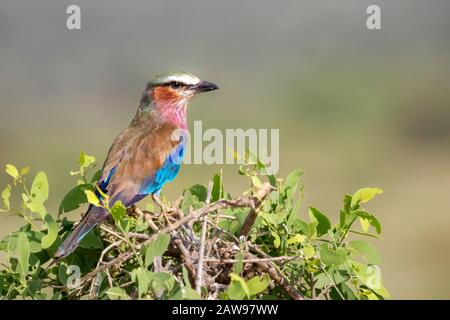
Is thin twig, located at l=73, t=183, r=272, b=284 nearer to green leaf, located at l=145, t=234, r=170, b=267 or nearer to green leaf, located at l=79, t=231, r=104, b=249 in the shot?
green leaf, located at l=145, t=234, r=170, b=267

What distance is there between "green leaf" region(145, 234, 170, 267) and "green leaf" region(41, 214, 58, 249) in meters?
0.43

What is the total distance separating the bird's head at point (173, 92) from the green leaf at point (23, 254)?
1.92m

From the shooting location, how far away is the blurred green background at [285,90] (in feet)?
33.3

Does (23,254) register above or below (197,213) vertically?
below

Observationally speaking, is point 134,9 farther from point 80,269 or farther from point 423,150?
point 80,269

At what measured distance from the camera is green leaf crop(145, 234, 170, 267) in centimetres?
276

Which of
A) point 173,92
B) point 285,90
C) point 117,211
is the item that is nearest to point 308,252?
point 117,211

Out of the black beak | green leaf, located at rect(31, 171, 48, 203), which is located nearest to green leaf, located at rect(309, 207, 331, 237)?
green leaf, located at rect(31, 171, 48, 203)

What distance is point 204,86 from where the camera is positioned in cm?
510

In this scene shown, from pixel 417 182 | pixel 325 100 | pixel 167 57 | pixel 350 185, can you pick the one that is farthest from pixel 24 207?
pixel 167 57

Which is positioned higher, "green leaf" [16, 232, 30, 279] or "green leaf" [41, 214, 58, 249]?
"green leaf" [41, 214, 58, 249]

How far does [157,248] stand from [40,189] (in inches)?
21.1

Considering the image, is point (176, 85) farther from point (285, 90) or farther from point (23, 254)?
point (285, 90)

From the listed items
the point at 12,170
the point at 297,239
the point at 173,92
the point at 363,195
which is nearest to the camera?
the point at 297,239
